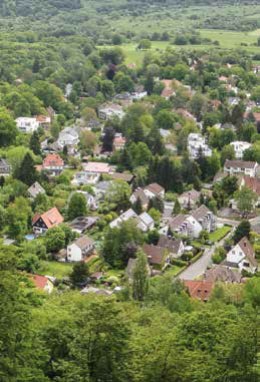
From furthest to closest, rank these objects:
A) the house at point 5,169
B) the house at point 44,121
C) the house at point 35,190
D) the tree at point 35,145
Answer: the house at point 44,121 < the tree at point 35,145 < the house at point 5,169 < the house at point 35,190

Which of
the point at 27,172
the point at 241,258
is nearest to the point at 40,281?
the point at 241,258

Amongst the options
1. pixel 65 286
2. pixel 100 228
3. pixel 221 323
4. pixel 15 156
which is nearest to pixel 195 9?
pixel 15 156

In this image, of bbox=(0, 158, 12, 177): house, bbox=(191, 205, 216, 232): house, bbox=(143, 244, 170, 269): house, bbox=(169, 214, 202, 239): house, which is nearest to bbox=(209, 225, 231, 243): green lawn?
bbox=(191, 205, 216, 232): house

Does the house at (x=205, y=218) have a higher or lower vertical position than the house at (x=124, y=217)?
lower

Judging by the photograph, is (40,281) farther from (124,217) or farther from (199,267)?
(124,217)

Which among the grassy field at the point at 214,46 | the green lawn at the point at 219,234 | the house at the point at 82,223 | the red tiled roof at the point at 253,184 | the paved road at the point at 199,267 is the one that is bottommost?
the green lawn at the point at 219,234

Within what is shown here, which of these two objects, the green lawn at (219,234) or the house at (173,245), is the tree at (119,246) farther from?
the green lawn at (219,234)

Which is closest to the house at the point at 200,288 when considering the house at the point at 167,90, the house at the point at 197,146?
the house at the point at 197,146
